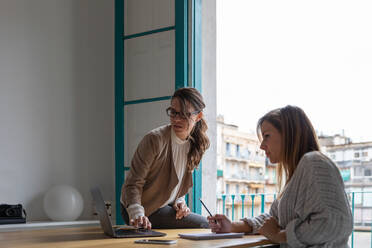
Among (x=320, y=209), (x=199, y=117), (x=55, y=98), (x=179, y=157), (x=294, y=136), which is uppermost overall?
(x=55, y=98)

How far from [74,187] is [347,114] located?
36.0ft

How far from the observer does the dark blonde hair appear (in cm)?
185

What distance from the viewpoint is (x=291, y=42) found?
14266 mm

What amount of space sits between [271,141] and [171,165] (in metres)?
0.88

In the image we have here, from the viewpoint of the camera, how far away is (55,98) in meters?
4.12

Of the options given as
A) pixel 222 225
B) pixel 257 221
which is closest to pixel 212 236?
pixel 222 225

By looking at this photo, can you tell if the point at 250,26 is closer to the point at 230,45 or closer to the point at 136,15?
the point at 230,45

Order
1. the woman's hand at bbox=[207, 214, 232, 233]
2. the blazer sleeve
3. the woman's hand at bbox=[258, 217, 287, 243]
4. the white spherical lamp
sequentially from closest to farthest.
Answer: the woman's hand at bbox=[258, 217, 287, 243]
the woman's hand at bbox=[207, 214, 232, 233]
the blazer sleeve
the white spherical lamp

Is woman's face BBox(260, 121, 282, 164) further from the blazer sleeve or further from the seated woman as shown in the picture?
the blazer sleeve

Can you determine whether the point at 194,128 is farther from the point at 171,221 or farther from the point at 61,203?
the point at 61,203

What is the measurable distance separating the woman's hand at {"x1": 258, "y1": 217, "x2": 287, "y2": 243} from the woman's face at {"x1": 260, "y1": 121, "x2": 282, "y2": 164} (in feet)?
0.77

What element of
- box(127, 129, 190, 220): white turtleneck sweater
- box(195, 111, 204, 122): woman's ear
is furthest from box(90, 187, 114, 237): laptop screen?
box(195, 111, 204, 122): woman's ear

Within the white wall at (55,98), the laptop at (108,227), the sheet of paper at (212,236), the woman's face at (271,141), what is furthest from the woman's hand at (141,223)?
the white wall at (55,98)

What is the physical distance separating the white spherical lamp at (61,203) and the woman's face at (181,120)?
4.95 ft
